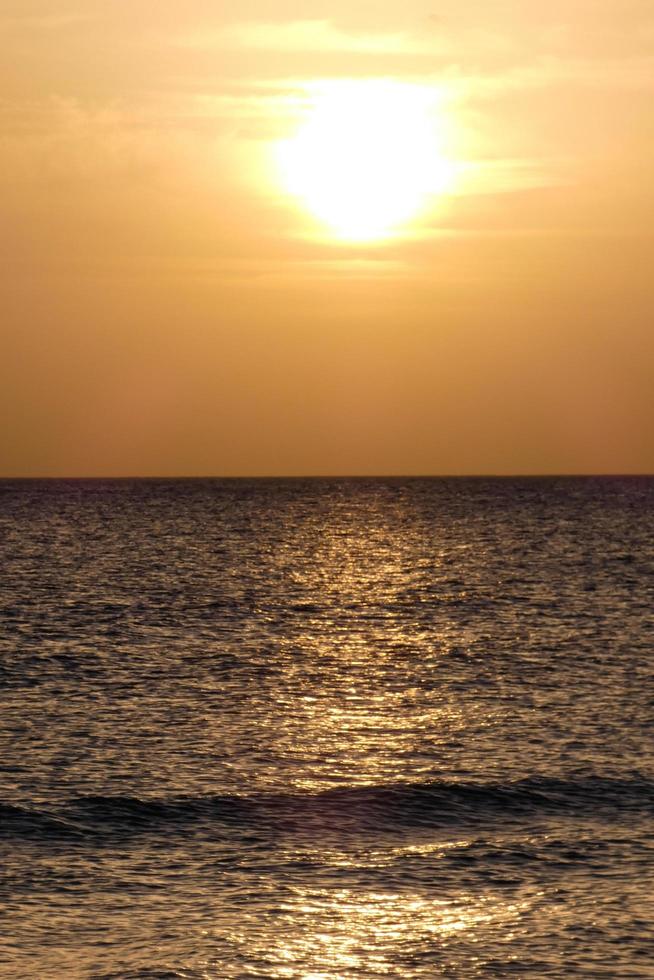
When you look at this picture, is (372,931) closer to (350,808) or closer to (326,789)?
(350,808)

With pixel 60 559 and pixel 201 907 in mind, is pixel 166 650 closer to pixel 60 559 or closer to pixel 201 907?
pixel 201 907

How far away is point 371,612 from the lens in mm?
70188

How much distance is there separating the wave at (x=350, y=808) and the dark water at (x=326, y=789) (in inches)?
3.1

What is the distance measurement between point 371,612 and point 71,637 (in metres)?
18.5

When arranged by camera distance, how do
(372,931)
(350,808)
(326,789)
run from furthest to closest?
1. (326,789)
2. (350,808)
3. (372,931)

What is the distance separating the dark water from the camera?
20406 millimetres

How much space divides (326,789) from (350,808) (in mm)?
1569

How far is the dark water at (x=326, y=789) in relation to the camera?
20406mm

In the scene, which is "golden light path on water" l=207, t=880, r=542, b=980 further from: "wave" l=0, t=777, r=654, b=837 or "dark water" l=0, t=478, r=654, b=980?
"wave" l=0, t=777, r=654, b=837

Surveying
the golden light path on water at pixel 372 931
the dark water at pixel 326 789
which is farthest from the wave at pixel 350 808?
the golden light path on water at pixel 372 931

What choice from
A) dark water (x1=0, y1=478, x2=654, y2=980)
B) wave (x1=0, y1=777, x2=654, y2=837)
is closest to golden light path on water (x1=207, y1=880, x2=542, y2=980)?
dark water (x1=0, y1=478, x2=654, y2=980)

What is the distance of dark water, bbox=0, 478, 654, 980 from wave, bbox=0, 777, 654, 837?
79 millimetres

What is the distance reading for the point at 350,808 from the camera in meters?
28.7

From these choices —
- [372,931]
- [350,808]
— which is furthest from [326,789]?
[372,931]
